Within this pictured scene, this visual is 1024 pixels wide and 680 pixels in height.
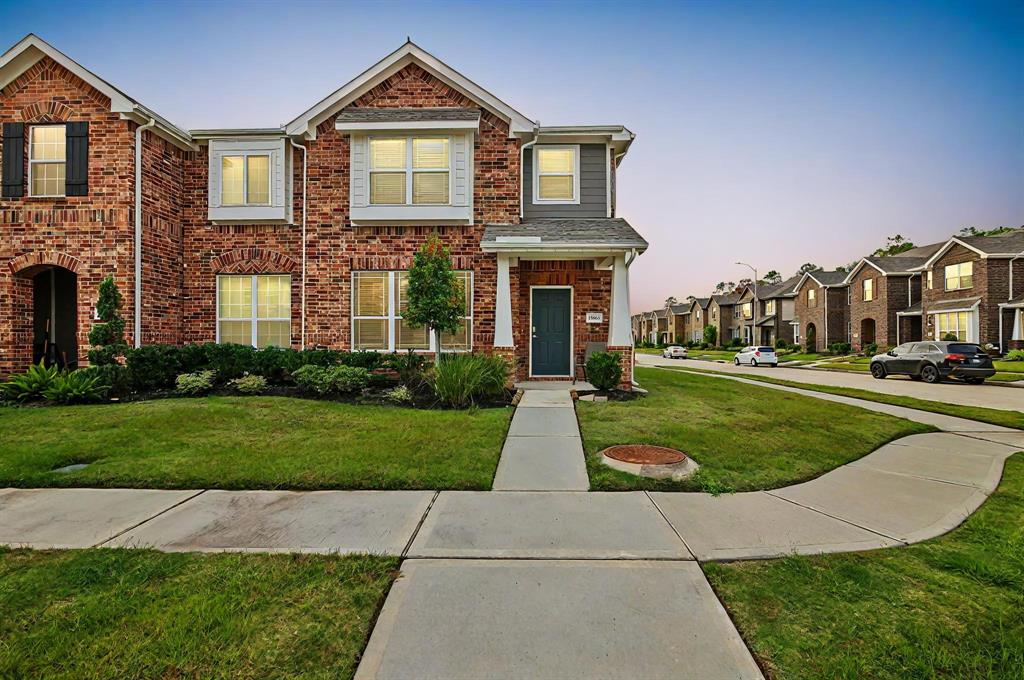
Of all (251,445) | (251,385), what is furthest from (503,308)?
(251,445)

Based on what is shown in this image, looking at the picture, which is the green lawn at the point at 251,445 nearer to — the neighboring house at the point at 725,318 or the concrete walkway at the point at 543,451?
the concrete walkway at the point at 543,451

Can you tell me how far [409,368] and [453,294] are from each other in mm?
1977

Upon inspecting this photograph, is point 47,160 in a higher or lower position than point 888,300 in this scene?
higher

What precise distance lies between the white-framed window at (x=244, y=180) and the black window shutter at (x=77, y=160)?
277 cm

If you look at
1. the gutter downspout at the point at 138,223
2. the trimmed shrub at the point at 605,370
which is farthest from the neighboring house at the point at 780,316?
the gutter downspout at the point at 138,223

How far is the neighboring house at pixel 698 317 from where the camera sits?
67125 millimetres

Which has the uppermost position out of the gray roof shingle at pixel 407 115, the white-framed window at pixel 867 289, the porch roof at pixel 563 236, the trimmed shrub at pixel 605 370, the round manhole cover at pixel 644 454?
the gray roof shingle at pixel 407 115

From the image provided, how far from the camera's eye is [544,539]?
11.3 ft

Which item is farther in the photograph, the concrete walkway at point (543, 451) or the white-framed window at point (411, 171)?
the white-framed window at point (411, 171)

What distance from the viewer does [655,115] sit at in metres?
21.0

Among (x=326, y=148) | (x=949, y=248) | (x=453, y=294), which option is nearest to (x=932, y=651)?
(x=453, y=294)

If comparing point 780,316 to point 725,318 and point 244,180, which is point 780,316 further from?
point 244,180

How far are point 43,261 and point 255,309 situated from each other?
15.4 ft

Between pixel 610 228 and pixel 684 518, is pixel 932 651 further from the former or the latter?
pixel 610 228
